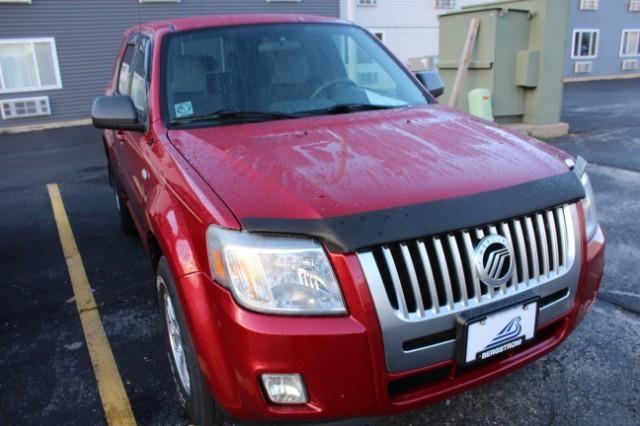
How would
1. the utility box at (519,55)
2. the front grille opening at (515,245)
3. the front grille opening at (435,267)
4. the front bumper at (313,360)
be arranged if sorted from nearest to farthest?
1. the front bumper at (313,360)
2. the front grille opening at (435,267)
3. the front grille opening at (515,245)
4. the utility box at (519,55)

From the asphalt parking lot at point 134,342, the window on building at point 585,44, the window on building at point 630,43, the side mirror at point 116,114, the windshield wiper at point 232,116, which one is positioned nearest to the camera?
the asphalt parking lot at point 134,342

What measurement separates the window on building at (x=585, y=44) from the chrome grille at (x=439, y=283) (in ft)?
80.1

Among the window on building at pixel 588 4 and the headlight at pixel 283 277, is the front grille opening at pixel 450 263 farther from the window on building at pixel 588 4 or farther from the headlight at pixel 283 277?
the window on building at pixel 588 4

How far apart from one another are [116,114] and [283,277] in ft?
5.51

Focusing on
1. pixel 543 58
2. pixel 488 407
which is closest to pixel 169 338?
pixel 488 407

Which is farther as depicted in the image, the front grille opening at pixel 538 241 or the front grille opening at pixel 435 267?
the front grille opening at pixel 538 241

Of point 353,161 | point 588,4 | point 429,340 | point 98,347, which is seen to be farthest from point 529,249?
point 588,4

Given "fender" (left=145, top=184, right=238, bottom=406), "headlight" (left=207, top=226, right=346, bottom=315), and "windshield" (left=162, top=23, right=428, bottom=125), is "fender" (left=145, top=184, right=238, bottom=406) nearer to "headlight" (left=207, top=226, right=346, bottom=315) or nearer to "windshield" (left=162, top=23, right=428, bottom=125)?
"headlight" (left=207, top=226, right=346, bottom=315)

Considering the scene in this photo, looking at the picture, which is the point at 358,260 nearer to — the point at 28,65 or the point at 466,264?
the point at 466,264

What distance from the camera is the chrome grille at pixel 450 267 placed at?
5.60ft

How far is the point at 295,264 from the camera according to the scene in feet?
5.59

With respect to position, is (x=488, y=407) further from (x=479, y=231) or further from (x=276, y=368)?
(x=276, y=368)

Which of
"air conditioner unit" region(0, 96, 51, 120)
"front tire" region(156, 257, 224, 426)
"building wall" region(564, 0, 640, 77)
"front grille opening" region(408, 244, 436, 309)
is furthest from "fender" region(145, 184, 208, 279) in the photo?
"building wall" region(564, 0, 640, 77)

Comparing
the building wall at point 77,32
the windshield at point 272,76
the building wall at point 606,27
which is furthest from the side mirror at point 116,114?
the building wall at point 606,27
